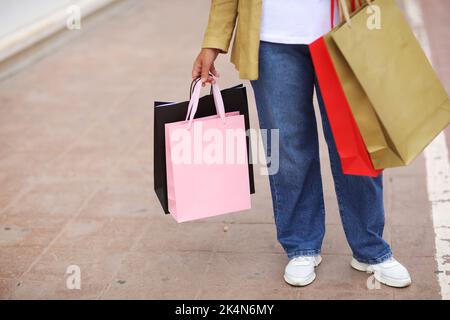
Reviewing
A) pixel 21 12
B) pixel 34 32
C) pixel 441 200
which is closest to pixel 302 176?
pixel 441 200

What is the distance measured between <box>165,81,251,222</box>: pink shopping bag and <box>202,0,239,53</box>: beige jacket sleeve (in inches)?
6.7

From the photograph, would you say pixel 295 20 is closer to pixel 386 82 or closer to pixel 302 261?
pixel 386 82

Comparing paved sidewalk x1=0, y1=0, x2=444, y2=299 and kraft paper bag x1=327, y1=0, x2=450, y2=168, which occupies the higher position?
A: kraft paper bag x1=327, y1=0, x2=450, y2=168

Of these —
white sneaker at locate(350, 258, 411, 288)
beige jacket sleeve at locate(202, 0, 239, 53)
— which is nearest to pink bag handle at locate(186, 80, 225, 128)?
beige jacket sleeve at locate(202, 0, 239, 53)

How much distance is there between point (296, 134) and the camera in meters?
3.27

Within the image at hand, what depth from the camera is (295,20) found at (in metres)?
3.03

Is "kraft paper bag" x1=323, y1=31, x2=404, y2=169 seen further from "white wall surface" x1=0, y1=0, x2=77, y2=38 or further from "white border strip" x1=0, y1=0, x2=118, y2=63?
"white wall surface" x1=0, y1=0, x2=77, y2=38

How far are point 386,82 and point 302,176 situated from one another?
2.10ft

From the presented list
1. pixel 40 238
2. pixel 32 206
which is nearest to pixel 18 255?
pixel 40 238

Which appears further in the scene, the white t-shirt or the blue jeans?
the blue jeans

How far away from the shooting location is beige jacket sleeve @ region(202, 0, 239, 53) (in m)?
3.19

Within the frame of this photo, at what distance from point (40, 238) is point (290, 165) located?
1.52m

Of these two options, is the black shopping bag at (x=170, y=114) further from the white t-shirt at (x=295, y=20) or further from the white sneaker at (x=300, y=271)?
the white sneaker at (x=300, y=271)
